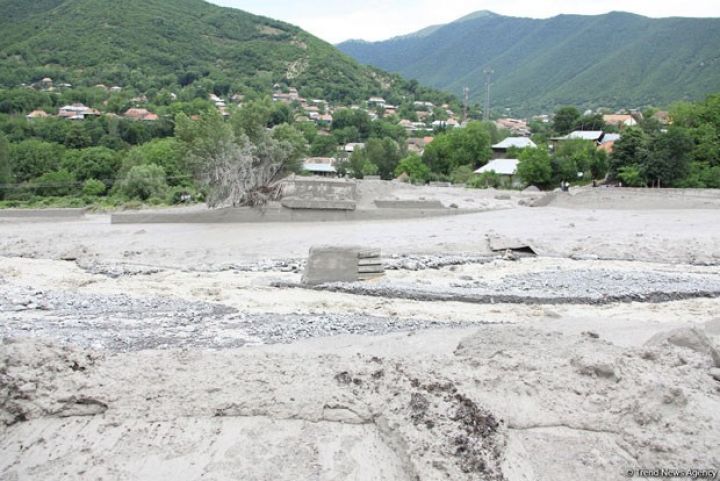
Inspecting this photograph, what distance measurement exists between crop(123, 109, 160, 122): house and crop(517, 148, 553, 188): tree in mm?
44947

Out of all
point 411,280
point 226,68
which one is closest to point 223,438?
point 411,280

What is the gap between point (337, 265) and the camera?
45.1ft

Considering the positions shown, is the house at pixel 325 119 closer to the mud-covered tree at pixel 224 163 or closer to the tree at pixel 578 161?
the tree at pixel 578 161

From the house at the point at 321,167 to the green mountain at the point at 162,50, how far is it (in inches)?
1637

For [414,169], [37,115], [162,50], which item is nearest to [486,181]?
[414,169]

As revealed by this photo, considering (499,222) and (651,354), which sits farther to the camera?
(499,222)

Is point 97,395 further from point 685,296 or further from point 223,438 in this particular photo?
point 685,296

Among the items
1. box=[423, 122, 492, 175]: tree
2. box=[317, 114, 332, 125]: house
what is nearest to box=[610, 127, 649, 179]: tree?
box=[423, 122, 492, 175]: tree

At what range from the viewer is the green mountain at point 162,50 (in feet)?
313

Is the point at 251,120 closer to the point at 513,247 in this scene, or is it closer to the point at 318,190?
the point at 318,190

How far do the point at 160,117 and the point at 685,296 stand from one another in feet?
214

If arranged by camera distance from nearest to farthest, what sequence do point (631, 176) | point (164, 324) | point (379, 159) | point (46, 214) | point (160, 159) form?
1. point (164, 324)
2. point (46, 214)
3. point (631, 176)
4. point (160, 159)
5. point (379, 159)

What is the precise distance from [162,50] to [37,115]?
37.7 metres

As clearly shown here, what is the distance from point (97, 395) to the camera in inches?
217
